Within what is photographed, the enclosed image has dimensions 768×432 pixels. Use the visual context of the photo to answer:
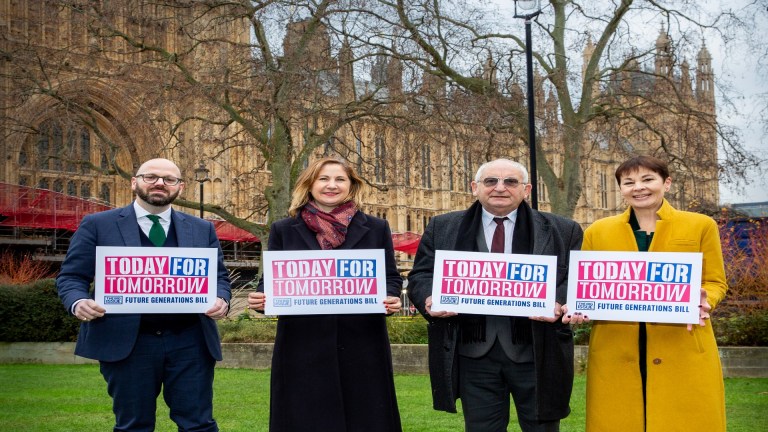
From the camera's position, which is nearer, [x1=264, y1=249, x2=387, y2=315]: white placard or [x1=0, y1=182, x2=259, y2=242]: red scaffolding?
[x1=264, y1=249, x2=387, y2=315]: white placard

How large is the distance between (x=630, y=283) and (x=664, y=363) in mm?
451

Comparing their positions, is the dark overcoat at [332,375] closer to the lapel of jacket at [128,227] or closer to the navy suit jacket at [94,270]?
the navy suit jacket at [94,270]

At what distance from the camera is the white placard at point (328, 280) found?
5008 mm

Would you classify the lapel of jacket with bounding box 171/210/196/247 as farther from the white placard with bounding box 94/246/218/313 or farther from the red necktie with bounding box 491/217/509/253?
the red necktie with bounding box 491/217/509/253

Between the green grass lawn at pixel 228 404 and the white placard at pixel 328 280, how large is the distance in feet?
12.2

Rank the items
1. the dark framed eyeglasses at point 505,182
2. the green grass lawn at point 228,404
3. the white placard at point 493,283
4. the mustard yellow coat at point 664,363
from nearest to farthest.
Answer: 1. the mustard yellow coat at point 664,363
2. the white placard at point 493,283
3. the dark framed eyeglasses at point 505,182
4. the green grass lawn at point 228,404

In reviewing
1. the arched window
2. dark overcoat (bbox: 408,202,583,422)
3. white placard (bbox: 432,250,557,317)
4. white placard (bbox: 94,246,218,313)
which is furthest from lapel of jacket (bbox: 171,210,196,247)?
the arched window

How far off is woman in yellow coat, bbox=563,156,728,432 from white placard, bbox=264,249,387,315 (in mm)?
1068

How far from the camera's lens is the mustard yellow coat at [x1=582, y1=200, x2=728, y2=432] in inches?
188

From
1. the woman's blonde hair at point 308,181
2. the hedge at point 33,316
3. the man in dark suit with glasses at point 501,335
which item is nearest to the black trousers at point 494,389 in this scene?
the man in dark suit with glasses at point 501,335

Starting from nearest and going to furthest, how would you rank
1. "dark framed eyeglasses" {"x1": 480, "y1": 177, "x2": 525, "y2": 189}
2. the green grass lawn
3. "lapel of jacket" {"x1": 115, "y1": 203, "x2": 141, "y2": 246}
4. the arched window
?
"dark framed eyeglasses" {"x1": 480, "y1": 177, "x2": 525, "y2": 189} → "lapel of jacket" {"x1": 115, "y1": 203, "x2": 141, "y2": 246} → the green grass lawn → the arched window

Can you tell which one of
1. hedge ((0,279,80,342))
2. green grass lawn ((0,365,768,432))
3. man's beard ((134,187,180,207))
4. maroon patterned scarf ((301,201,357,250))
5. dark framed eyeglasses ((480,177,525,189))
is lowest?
green grass lawn ((0,365,768,432))

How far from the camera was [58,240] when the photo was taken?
35.3m

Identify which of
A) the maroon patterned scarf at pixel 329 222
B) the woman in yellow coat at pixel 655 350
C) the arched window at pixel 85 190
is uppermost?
the arched window at pixel 85 190
